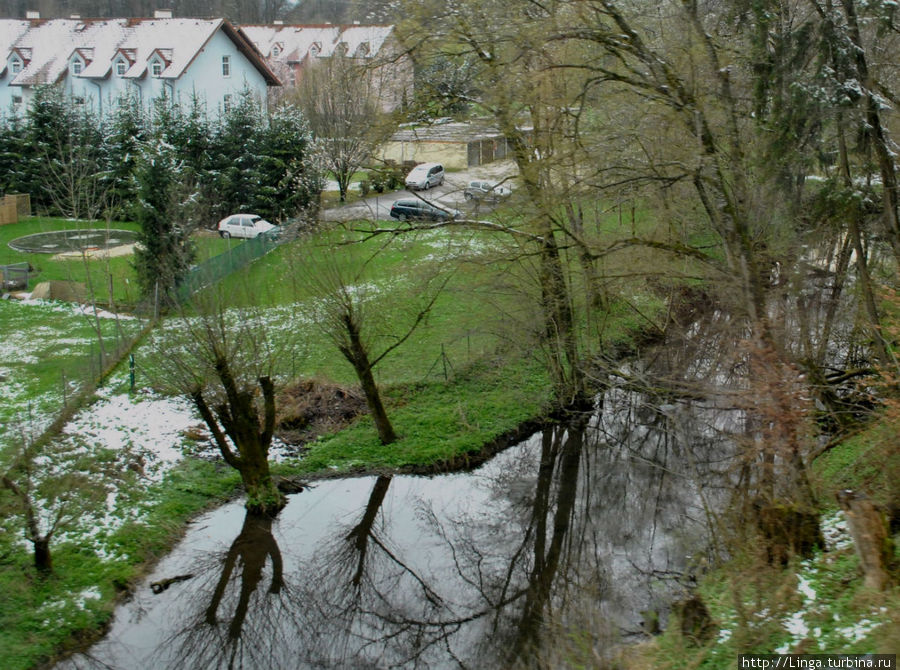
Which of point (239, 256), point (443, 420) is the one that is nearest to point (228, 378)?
point (443, 420)

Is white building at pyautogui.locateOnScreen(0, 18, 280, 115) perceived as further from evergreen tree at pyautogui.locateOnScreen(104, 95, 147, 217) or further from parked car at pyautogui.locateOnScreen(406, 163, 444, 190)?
parked car at pyautogui.locateOnScreen(406, 163, 444, 190)

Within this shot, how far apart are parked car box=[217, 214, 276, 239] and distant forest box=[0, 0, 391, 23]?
1226 inches

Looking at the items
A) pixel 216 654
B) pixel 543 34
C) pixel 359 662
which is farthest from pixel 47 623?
pixel 543 34

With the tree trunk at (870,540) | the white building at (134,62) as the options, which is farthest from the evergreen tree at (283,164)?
the tree trunk at (870,540)

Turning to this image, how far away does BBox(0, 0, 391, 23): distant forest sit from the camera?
60.7 meters

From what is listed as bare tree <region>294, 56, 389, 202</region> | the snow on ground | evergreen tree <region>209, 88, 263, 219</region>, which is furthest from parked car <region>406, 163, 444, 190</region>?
the snow on ground

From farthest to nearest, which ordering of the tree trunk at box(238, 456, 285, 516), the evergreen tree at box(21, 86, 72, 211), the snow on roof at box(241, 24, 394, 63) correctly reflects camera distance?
the snow on roof at box(241, 24, 394, 63)
the evergreen tree at box(21, 86, 72, 211)
the tree trunk at box(238, 456, 285, 516)

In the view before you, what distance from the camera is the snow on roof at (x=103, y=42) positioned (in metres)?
40.6

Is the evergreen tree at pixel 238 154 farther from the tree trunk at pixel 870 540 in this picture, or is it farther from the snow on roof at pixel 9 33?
the tree trunk at pixel 870 540

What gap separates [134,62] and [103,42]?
3.67 metres

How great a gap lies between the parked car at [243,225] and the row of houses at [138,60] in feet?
28.0

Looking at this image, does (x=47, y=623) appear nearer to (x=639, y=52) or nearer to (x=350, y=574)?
(x=350, y=574)

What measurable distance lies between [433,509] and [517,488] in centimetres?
160

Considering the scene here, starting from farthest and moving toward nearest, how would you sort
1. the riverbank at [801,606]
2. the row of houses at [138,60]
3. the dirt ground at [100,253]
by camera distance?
the row of houses at [138,60] < the dirt ground at [100,253] < the riverbank at [801,606]
